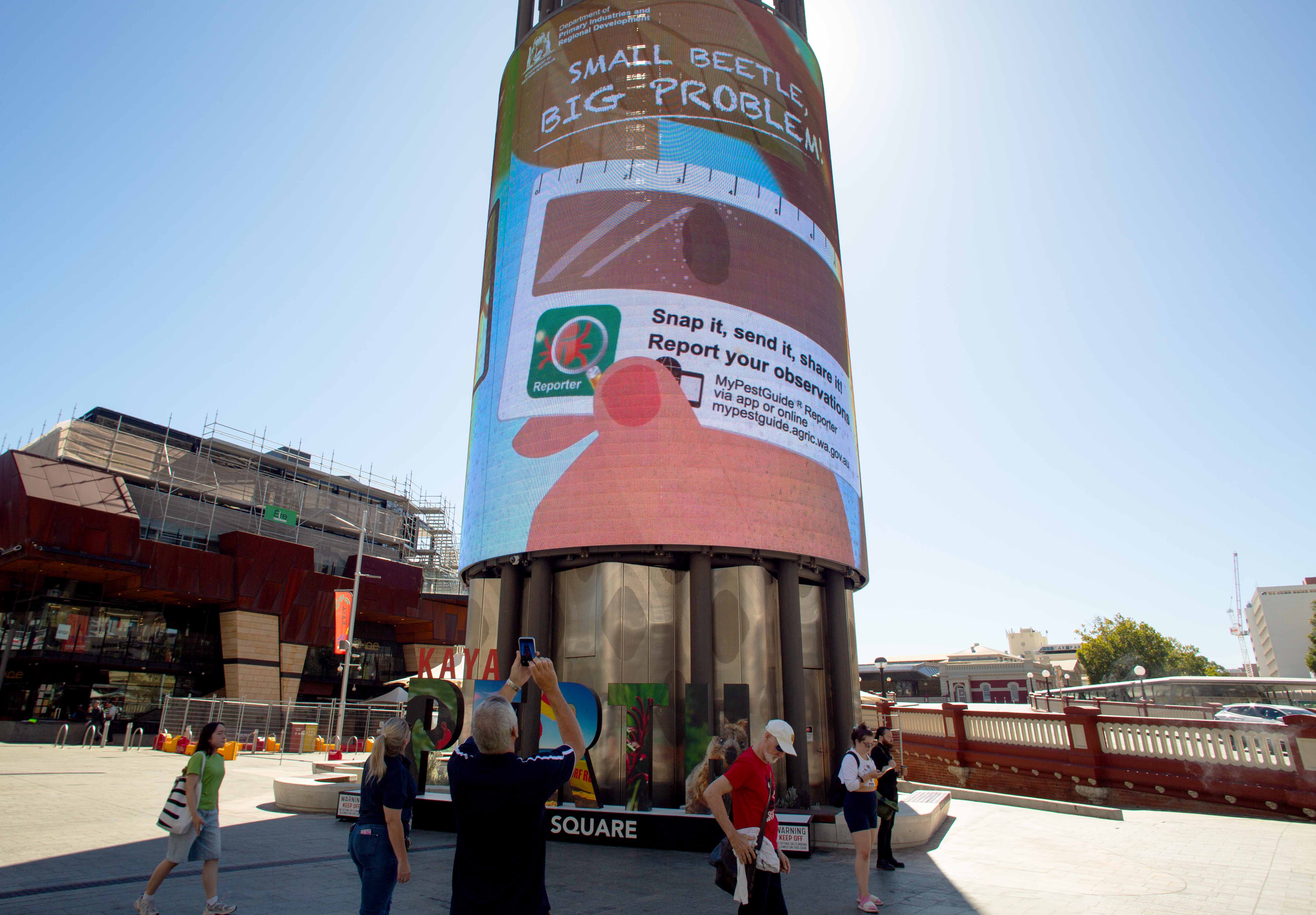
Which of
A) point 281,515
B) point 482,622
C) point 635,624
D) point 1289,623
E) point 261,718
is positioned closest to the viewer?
point 635,624

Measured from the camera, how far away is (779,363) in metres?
22.1

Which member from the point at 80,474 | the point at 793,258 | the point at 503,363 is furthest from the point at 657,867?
the point at 80,474

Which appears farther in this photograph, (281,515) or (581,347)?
(281,515)

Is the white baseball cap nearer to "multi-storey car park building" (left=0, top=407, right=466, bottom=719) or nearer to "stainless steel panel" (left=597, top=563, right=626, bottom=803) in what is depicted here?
"stainless steel panel" (left=597, top=563, right=626, bottom=803)

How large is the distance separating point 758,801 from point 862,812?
3869 millimetres

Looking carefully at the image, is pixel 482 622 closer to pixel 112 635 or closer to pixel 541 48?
pixel 541 48

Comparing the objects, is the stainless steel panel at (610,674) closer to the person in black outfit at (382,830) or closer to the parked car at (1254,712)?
the person in black outfit at (382,830)

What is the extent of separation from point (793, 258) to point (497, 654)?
1497cm

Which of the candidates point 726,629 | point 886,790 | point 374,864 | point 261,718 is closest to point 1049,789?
point 726,629

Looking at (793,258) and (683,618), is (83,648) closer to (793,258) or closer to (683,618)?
(683,618)

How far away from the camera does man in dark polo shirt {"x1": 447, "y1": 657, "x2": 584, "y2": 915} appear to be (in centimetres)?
400

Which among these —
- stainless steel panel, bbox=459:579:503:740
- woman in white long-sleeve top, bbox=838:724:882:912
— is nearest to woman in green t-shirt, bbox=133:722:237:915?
woman in white long-sleeve top, bbox=838:724:882:912

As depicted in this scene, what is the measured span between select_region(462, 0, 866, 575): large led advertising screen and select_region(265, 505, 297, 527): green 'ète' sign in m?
37.9

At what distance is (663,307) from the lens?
2123 cm
